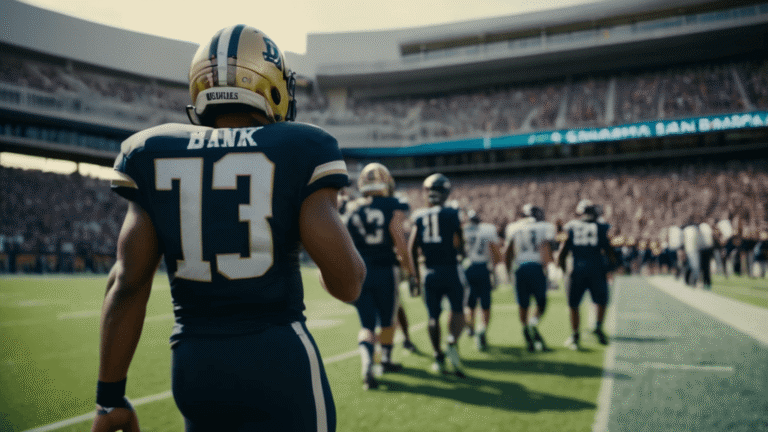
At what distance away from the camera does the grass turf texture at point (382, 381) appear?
4137 mm

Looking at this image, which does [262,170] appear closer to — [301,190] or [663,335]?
[301,190]

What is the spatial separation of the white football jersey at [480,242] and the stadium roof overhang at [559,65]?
92.5ft

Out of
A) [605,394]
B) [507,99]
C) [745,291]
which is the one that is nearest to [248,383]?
[605,394]

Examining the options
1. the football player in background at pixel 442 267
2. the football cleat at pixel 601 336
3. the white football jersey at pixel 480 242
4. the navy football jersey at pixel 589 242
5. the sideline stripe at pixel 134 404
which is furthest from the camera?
the white football jersey at pixel 480 242

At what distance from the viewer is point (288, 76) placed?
6.01 ft

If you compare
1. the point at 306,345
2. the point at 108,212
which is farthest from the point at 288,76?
the point at 108,212

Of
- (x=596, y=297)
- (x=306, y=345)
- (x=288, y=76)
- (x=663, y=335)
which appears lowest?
(x=663, y=335)

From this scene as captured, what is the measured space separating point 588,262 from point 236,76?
6.55 m

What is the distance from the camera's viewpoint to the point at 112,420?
151cm

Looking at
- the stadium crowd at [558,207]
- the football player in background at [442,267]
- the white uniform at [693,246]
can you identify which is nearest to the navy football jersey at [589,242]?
the football player in background at [442,267]

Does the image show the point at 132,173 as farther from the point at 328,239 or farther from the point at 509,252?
the point at 509,252

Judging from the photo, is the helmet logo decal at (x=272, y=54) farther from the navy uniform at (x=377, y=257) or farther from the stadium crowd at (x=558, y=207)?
the stadium crowd at (x=558, y=207)

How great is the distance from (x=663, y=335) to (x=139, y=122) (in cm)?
3209

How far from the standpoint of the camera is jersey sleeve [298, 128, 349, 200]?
1.46 metres
